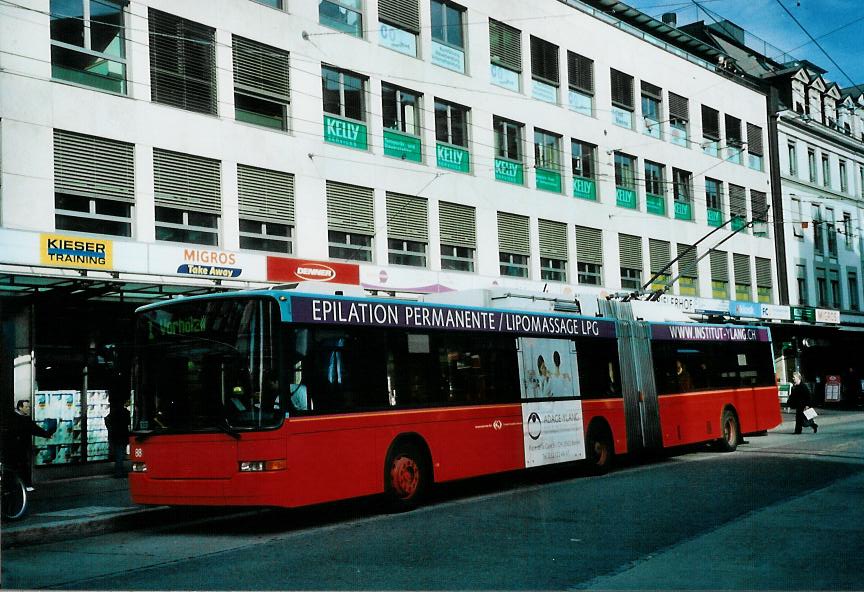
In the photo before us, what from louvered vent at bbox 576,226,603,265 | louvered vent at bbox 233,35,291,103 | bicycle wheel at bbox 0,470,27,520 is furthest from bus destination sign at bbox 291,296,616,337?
louvered vent at bbox 576,226,603,265

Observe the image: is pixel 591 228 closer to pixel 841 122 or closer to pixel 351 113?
pixel 351 113

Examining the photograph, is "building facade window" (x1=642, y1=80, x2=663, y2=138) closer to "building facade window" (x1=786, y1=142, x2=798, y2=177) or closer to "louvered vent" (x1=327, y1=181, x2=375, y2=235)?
"building facade window" (x1=786, y1=142, x2=798, y2=177)

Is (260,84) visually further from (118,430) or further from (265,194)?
(118,430)

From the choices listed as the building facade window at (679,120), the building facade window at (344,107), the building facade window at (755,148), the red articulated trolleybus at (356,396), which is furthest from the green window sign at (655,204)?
the red articulated trolleybus at (356,396)

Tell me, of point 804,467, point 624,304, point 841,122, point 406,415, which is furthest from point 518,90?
point 841,122

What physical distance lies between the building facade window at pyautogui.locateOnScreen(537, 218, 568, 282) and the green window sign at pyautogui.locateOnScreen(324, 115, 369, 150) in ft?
25.7

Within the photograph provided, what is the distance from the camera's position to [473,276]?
28188 millimetres

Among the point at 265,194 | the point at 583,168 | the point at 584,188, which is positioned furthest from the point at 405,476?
the point at 583,168

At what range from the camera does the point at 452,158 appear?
2806 centimetres

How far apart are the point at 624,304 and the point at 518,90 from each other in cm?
1323

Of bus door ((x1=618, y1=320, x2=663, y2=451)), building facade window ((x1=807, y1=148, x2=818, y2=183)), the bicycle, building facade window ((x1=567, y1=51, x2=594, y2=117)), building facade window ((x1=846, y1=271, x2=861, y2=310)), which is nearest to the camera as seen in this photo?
the bicycle

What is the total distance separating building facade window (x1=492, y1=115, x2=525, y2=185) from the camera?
1172 inches

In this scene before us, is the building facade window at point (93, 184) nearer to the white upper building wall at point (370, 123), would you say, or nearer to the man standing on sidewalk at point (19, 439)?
the white upper building wall at point (370, 123)

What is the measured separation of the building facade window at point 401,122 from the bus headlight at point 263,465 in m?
15.7
